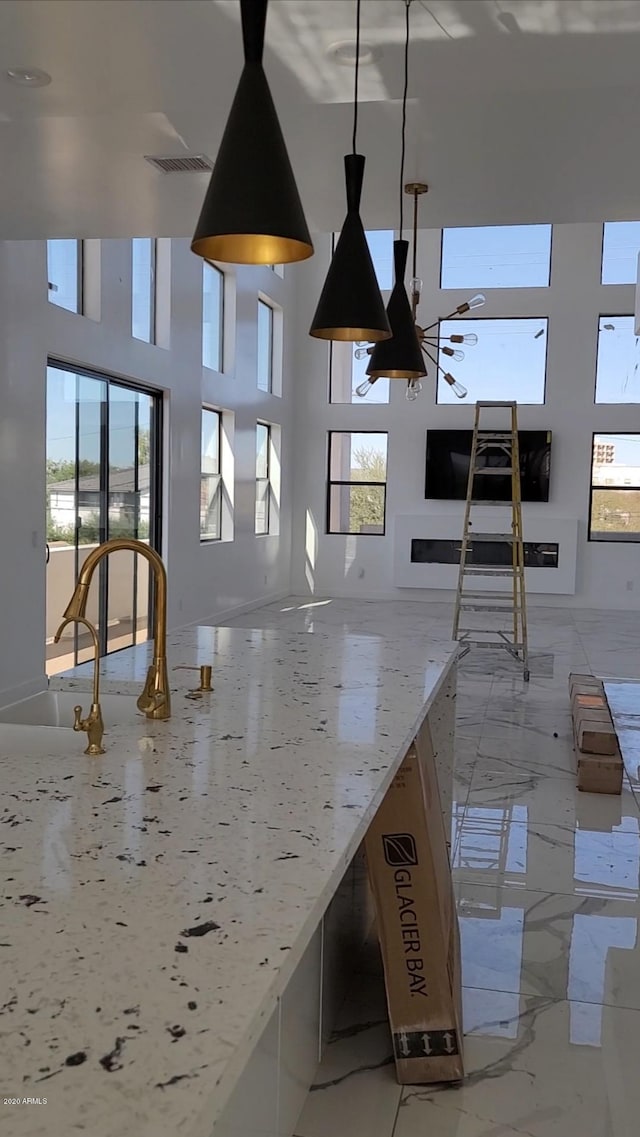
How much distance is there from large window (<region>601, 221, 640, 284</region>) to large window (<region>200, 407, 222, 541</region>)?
501cm

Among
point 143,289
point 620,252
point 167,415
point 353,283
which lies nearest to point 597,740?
point 353,283

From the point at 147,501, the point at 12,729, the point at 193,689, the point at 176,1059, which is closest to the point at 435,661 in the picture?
the point at 193,689

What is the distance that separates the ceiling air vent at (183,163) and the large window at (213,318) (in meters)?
4.74

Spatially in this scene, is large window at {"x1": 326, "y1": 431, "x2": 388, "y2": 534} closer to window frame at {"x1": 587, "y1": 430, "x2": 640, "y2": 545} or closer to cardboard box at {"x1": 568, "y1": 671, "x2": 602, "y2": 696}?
window frame at {"x1": 587, "y1": 430, "x2": 640, "y2": 545}

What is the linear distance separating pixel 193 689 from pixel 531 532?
912 centimetres

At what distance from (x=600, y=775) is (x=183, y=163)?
3.19m

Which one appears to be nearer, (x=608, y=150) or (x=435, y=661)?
(x=435, y=661)

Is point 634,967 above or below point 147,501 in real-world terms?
below

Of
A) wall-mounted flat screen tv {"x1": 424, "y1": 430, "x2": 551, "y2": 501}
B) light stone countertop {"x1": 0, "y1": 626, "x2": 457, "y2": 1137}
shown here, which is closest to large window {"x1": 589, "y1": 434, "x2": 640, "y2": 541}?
wall-mounted flat screen tv {"x1": 424, "y1": 430, "x2": 551, "y2": 501}

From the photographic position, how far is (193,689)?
7.20 feet

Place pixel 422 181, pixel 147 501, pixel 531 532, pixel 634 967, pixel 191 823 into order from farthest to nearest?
1. pixel 531 532
2. pixel 147 501
3. pixel 422 181
4. pixel 634 967
5. pixel 191 823

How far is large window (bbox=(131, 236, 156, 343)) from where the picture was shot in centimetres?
718

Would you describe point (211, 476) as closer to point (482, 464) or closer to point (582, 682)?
point (482, 464)

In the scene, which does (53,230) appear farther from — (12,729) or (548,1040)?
(548,1040)
